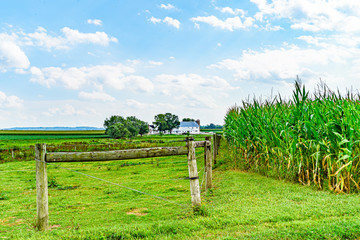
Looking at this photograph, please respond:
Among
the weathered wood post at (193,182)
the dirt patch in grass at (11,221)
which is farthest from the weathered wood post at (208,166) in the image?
the dirt patch in grass at (11,221)

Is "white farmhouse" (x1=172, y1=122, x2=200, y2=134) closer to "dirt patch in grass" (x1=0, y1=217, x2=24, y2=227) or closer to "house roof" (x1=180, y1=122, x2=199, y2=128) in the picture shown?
"house roof" (x1=180, y1=122, x2=199, y2=128)

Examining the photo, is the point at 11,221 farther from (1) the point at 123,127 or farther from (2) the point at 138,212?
(1) the point at 123,127

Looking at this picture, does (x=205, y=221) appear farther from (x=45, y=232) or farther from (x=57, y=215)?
(x=57, y=215)

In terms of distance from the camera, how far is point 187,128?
112688 millimetres

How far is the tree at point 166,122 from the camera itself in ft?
354

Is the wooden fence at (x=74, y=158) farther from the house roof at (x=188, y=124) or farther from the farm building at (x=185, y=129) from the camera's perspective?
the house roof at (x=188, y=124)

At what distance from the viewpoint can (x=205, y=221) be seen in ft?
14.4

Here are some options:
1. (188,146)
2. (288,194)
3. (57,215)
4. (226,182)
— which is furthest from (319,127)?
(57,215)

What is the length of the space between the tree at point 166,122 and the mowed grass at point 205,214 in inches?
3895

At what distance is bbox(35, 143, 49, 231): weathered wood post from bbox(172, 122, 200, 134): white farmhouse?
348 ft

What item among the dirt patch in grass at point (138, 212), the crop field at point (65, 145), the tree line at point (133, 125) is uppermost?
the tree line at point (133, 125)

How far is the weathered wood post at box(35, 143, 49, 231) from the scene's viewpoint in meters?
4.59

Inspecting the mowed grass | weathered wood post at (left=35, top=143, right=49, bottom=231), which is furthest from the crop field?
weathered wood post at (left=35, top=143, right=49, bottom=231)

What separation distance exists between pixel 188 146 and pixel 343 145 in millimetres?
3923
